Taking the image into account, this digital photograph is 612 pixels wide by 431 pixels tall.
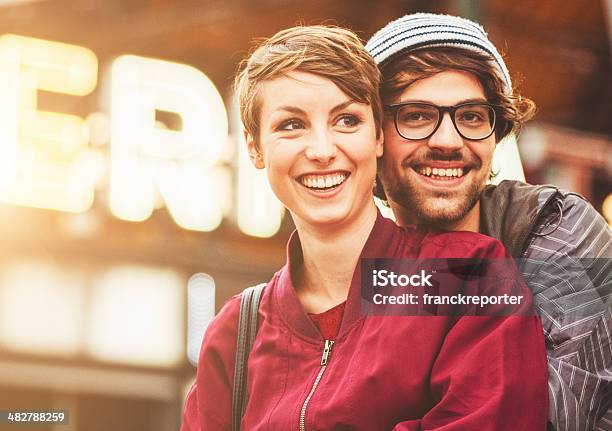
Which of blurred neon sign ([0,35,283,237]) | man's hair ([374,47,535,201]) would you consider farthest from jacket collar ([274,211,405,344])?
blurred neon sign ([0,35,283,237])

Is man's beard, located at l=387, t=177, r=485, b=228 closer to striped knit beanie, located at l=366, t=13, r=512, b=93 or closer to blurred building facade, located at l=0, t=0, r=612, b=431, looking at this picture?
striped knit beanie, located at l=366, t=13, r=512, b=93

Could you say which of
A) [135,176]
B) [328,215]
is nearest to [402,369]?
[328,215]

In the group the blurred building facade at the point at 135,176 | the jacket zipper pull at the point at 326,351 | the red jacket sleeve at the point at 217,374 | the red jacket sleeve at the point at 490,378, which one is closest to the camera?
the red jacket sleeve at the point at 490,378

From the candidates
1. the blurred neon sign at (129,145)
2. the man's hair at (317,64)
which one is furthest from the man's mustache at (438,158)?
the blurred neon sign at (129,145)

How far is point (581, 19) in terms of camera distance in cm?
595

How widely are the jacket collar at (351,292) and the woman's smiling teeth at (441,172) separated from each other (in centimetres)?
13

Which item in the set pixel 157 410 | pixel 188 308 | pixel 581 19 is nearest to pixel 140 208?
pixel 188 308

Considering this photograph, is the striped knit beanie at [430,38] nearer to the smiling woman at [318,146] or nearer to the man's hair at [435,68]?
the man's hair at [435,68]

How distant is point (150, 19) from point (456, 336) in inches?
187

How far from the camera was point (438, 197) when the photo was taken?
5.28 feet

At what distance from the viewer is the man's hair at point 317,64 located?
1427mm

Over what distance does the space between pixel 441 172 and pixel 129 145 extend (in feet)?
13.4

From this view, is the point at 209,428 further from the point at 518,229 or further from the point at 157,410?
the point at 157,410

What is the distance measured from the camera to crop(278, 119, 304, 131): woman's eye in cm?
146
